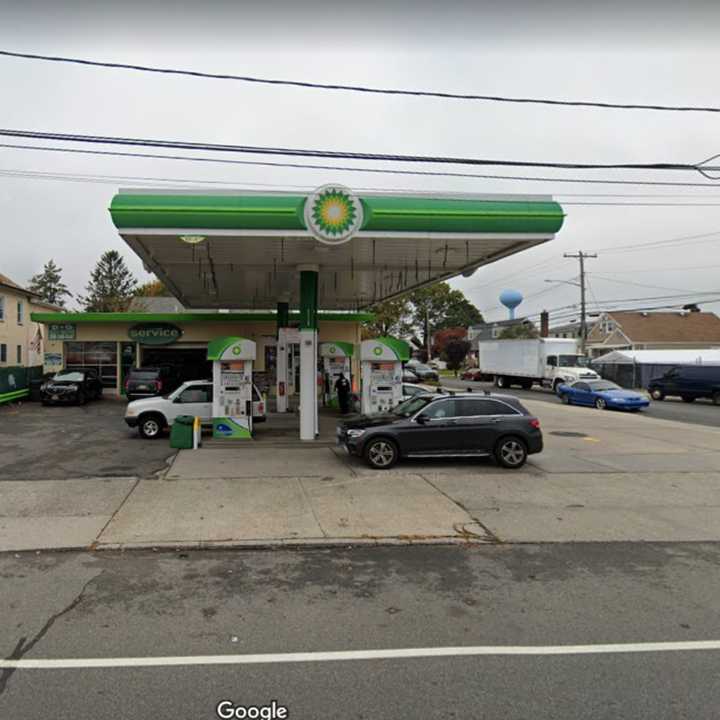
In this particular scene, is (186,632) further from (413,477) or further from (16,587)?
(413,477)

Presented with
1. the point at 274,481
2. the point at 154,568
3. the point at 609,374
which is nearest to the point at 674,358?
the point at 609,374

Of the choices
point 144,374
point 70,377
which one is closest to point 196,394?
point 144,374

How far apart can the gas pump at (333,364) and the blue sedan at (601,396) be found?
38.6 ft

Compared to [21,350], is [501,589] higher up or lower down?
lower down

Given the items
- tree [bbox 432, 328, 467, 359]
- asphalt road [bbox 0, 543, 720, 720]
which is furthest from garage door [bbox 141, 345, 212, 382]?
tree [bbox 432, 328, 467, 359]

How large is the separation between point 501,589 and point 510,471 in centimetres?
606

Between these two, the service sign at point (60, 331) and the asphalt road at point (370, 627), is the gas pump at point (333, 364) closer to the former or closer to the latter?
the service sign at point (60, 331)

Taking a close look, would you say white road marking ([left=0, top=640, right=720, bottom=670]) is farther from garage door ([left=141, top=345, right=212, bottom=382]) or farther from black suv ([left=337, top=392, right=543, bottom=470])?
garage door ([left=141, top=345, right=212, bottom=382])

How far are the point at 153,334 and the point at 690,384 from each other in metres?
27.9

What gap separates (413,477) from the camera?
10641 millimetres

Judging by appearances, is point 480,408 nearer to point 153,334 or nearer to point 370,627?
point 370,627

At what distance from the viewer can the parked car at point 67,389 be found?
Result: 2402cm

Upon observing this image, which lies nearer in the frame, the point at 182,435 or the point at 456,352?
the point at 182,435

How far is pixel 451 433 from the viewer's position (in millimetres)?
11469
